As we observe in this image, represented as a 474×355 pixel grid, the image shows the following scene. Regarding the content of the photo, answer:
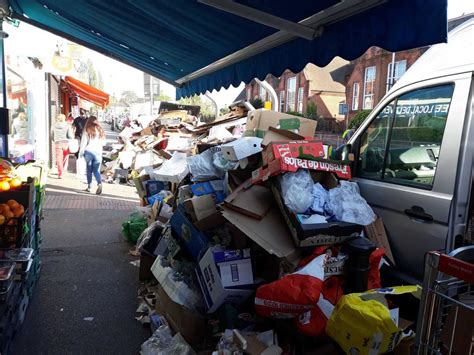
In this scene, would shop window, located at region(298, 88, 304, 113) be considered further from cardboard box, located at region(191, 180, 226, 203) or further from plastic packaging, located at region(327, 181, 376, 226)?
plastic packaging, located at region(327, 181, 376, 226)

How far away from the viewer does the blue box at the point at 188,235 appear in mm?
3629

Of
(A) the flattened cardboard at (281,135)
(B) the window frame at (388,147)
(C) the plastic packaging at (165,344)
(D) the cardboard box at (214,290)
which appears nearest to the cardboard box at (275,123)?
(A) the flattened cardboard at (281,135)

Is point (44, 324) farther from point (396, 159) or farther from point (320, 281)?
point (396, 159)

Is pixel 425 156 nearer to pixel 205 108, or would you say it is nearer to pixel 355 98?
pixel 355 98

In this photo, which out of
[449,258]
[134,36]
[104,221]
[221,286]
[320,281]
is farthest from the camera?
[104,221]

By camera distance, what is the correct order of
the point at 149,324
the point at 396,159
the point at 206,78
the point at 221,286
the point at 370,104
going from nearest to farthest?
1. the point at 221,286
2. the point at 396,159
3. the point at 149,324
4. the point at 206,78
5. the point at 370,104

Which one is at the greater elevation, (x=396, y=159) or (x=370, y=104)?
(x=370, y=104)

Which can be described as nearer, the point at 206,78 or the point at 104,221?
the point at 206,78

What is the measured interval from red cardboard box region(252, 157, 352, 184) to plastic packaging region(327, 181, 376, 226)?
0.60ft

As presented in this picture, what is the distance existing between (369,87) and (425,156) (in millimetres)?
33787

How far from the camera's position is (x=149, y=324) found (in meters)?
3.74

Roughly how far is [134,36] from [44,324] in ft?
13.2

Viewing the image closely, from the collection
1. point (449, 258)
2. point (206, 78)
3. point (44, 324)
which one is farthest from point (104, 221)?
point (449, 258)

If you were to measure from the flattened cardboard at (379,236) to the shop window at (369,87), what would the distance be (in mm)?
32957
